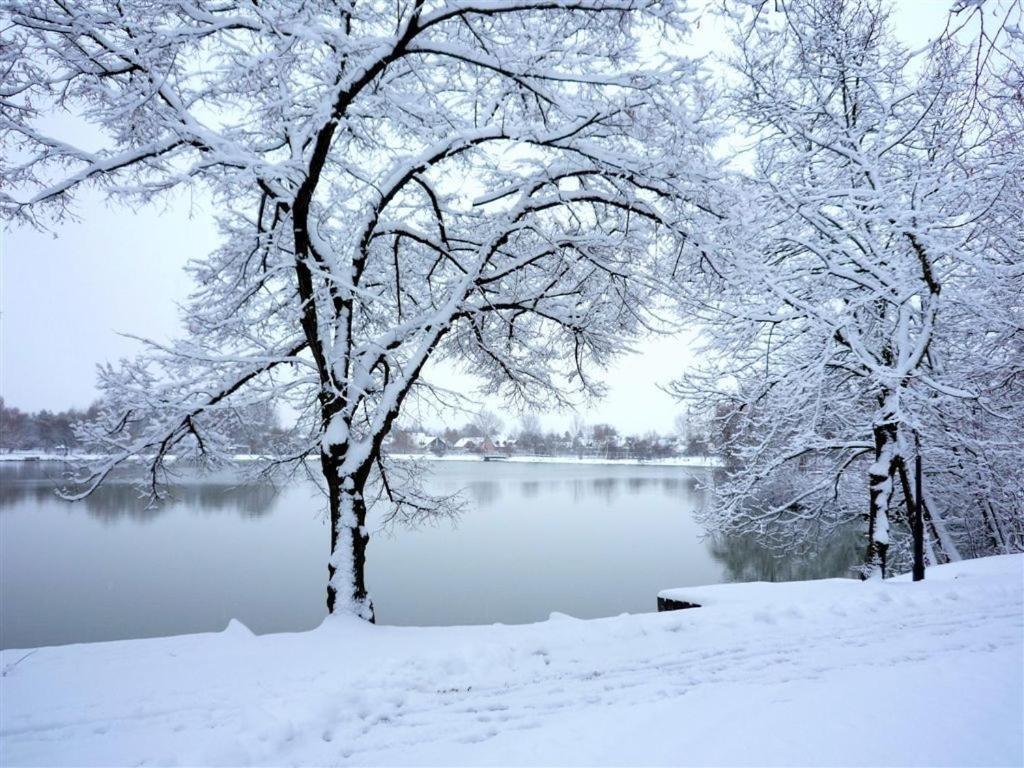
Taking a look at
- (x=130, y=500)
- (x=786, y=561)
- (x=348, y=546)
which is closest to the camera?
(x=348, y=546)

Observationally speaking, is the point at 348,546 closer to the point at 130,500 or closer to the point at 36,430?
the point at 36,430

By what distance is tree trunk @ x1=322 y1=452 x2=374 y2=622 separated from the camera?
6430 mm

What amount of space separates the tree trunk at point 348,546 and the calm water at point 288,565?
3040 mm

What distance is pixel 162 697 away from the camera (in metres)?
4.05

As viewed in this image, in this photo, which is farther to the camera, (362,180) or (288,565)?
(288,565)

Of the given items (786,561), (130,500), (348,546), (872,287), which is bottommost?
(786,561)

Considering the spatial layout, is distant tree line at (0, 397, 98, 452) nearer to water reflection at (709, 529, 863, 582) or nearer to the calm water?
the calm water

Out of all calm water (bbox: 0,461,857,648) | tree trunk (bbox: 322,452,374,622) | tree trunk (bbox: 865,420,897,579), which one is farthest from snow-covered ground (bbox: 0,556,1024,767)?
calm water (bbox: 0,461,857,648)

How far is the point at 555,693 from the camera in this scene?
4.06 m

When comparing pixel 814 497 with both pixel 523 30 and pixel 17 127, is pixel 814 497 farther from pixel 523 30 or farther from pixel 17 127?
pixel 17 127

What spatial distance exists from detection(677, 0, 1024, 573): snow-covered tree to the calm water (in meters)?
4.20

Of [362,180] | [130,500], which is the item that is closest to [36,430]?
[130,500]

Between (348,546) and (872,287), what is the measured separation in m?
8.33

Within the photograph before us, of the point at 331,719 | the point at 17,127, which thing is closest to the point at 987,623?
the point at 331,719
